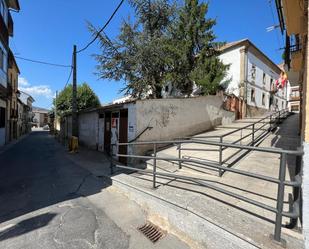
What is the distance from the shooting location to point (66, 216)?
3801 millimetres

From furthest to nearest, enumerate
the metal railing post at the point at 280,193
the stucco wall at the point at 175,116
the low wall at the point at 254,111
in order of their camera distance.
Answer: the low wall at the point at 254,111 < the stucco wall at the point at 175,116 < the metal railing post at the point at 280,193

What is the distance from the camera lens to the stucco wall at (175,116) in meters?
8.70

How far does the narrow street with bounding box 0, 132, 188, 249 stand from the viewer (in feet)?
10.00

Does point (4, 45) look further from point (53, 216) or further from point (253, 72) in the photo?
point (253, 72)

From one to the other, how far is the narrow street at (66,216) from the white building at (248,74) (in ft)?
49.9

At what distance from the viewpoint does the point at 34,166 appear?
8398mm

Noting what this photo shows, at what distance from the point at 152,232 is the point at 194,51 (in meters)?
14.3

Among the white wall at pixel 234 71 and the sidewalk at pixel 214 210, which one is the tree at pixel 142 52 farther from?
the sidewalk at pixel 214 210

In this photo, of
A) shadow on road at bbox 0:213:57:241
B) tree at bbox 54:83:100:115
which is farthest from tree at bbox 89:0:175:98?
tree at bbox 54:83:100:115

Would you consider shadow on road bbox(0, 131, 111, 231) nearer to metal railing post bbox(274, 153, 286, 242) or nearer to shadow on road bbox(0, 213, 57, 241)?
shadow on road bbox(0, 213, 57, 241)

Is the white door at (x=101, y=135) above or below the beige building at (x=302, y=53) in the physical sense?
below

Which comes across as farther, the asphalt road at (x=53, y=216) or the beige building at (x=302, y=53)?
the asphalt road at (x=53, y=216)

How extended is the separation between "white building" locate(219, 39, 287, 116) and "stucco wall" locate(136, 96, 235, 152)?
508 centimetres

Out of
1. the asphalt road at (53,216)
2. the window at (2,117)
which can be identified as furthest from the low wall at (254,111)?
the window at (2,117)
